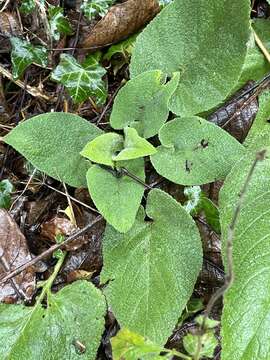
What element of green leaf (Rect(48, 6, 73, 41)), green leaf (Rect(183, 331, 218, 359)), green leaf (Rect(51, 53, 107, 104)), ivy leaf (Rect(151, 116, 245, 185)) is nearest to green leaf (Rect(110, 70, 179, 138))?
ivy leaf (Rect(151, 116, 245, 185))

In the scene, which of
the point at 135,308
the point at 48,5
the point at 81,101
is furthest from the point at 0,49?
the point at 135,308

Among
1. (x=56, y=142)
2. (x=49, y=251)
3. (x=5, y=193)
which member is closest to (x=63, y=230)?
(x=49, y=251)

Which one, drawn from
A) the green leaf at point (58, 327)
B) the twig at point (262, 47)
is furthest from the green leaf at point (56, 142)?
the twig at point (262, 47)

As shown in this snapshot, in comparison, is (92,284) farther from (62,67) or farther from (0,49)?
(0,49)

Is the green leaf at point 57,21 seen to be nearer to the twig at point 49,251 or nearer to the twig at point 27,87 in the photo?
the twig at point 27,87

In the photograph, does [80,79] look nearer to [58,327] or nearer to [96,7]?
[96,7]

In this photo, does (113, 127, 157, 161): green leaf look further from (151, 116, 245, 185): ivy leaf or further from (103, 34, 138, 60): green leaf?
(103, 34, 138, 60): green leaf
